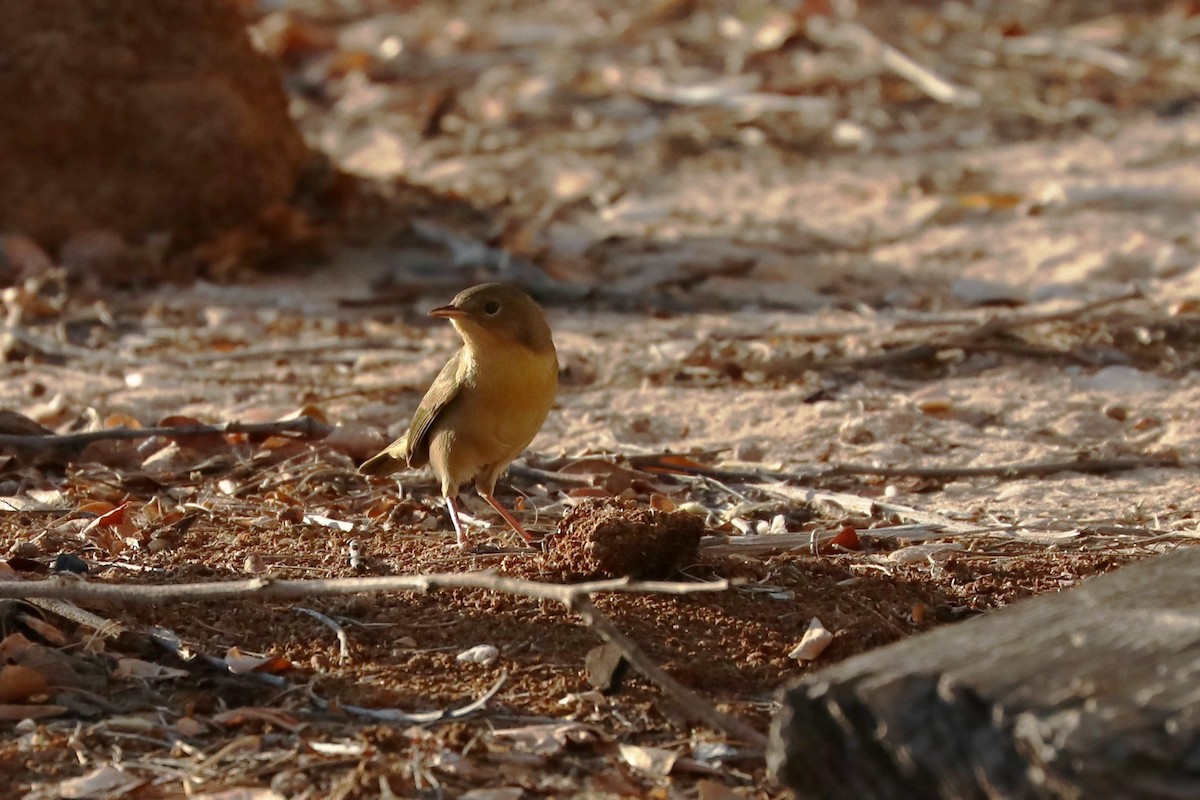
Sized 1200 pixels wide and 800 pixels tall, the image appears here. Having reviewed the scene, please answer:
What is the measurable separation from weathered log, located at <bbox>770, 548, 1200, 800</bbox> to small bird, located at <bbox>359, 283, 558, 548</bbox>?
249 centimetres

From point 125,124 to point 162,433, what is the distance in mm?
4213

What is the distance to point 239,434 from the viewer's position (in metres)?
6.16

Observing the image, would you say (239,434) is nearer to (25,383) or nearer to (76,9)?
(25,383)

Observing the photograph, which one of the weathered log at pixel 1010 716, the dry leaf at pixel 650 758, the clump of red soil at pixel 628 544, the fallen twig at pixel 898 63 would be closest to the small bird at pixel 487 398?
the clump of red soil at pixel 628 544

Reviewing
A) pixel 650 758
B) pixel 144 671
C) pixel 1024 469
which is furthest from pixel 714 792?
pixel 1024 469

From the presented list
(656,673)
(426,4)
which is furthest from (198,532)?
(426,4)

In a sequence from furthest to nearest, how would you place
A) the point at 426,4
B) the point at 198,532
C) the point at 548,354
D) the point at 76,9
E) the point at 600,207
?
the point at 426,4, the point at 600,207, the point at 76,9, the point at 548,354, the point at 198,532

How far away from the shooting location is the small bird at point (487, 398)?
5324 millimetres

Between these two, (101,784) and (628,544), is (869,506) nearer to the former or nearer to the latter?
(628,544)

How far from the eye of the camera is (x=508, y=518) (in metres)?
5.27

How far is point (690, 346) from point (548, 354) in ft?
7.22

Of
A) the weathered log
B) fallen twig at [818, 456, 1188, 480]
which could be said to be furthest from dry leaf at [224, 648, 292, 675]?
fallen twig at [818, 456, 1188, 480]

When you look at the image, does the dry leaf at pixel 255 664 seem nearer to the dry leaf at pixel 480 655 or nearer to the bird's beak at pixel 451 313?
the dry leaf at pixel 480 655

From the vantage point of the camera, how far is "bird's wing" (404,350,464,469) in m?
5.45
